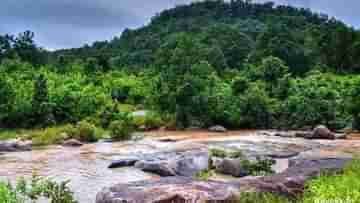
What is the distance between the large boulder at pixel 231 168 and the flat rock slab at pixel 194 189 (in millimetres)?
3755

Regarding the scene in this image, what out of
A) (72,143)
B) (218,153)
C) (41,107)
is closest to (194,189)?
(218,153)

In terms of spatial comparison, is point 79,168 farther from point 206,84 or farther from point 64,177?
point 206,84

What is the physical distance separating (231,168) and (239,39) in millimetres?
56488

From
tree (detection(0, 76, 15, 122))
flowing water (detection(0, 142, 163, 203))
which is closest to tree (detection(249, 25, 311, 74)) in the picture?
tree (detection(0, 76, 15, 122))

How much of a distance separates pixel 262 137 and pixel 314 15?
87117mm

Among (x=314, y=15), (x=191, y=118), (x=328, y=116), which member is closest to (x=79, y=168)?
(x=191, y=118)

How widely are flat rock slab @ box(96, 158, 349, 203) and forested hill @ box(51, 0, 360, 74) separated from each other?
78.9 ft

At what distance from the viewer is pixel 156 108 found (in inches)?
1232

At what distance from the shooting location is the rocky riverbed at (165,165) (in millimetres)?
8828

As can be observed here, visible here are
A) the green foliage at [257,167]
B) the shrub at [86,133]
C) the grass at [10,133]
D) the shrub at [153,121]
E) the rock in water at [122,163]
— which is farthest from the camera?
the shrub at [153,121]

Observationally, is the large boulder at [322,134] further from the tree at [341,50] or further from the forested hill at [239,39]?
the tree at [341,50]

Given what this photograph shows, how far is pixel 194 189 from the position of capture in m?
8.45

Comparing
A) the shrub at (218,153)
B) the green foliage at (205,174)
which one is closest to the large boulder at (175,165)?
the green foliage at (205,174)

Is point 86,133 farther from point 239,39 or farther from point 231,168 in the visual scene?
point 239,39
